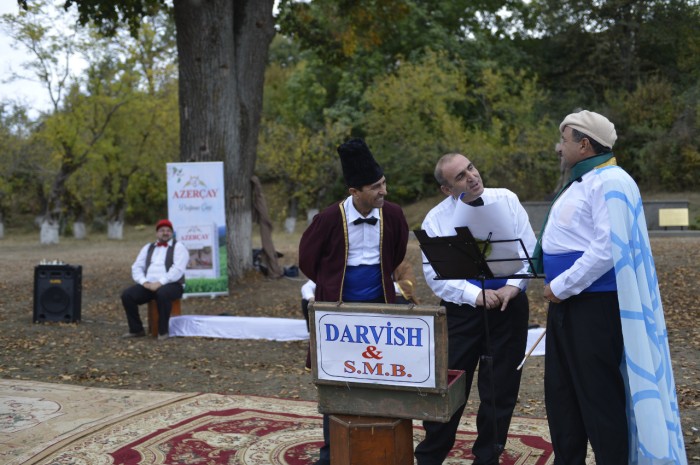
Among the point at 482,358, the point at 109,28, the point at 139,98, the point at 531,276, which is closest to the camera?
the point at 531,276

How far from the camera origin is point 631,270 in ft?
12.1

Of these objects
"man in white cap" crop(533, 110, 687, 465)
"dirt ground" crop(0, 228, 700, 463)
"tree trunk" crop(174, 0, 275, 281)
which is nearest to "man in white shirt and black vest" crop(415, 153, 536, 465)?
"man in white cap" crop(533, 110, 687, 465)

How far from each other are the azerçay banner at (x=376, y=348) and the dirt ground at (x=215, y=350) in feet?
6.76

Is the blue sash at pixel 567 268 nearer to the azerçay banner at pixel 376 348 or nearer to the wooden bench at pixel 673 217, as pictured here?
the azerçay banner at pixel 376 348

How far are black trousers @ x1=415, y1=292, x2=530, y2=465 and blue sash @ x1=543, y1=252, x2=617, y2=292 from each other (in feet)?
2.03

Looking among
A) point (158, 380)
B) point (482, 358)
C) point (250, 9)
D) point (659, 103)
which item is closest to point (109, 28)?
point (250, 9)

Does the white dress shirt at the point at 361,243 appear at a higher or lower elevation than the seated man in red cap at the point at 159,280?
higher

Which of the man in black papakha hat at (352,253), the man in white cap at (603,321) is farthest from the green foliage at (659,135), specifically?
the man in white cap at (603,321)

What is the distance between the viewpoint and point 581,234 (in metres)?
3.92

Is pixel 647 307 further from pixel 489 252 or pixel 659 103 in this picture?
pixel 659 103

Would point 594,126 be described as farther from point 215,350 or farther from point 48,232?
point 48,232

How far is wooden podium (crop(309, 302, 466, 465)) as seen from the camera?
12.7 ft

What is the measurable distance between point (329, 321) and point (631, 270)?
1.44 metres

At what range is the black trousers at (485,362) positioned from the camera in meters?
4.59
